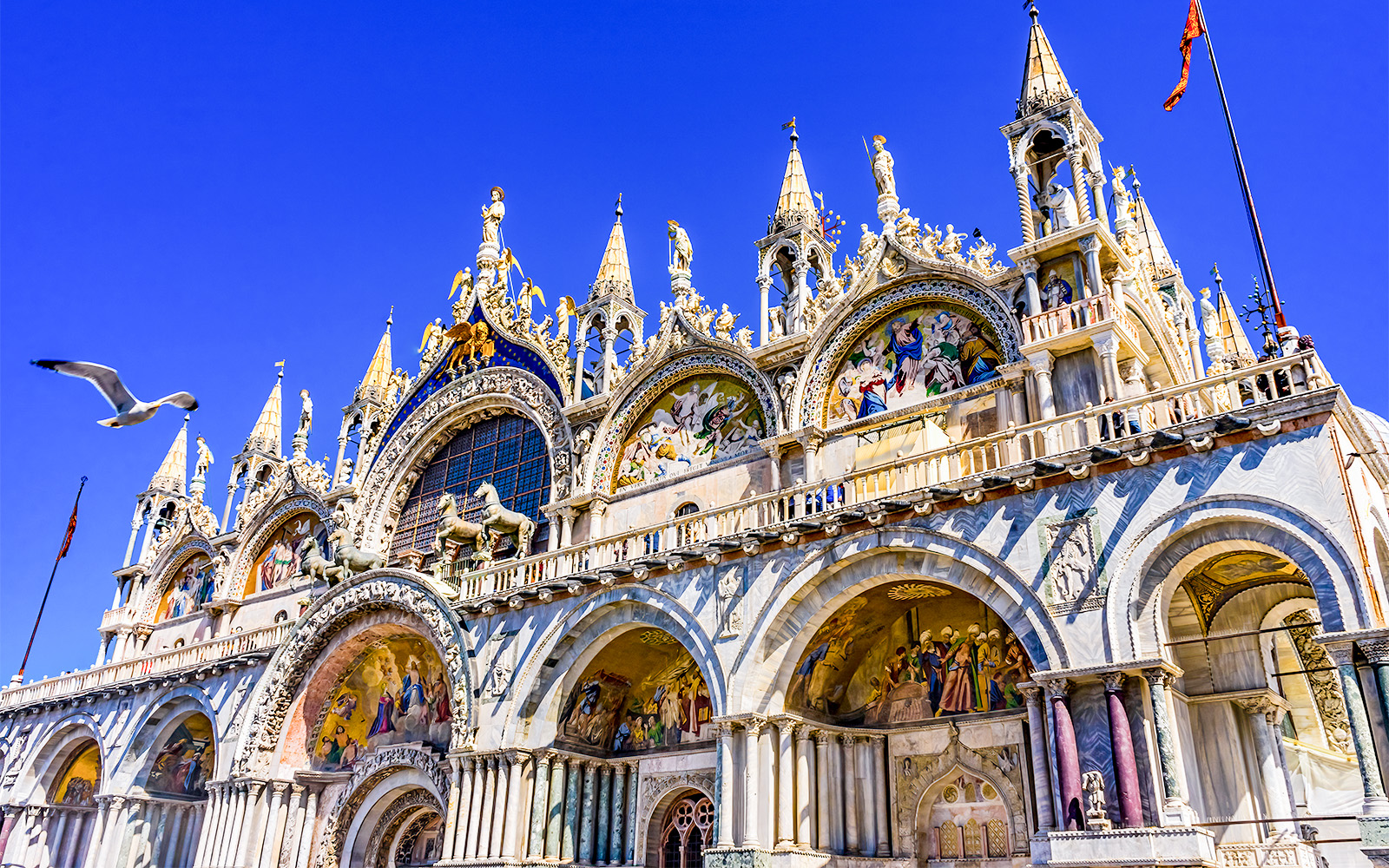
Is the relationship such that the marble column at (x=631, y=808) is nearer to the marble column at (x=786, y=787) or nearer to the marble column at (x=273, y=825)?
the marble column at (x=786, y=787)

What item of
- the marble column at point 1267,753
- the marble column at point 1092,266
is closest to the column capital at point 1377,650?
the marble column at point 1267,753

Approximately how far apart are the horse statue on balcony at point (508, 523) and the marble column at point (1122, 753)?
46.6 feet

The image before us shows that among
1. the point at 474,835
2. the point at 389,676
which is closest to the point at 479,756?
the point at 474,835

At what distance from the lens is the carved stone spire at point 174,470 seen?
123 ft

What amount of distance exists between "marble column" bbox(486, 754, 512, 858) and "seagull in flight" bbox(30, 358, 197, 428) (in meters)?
8.41

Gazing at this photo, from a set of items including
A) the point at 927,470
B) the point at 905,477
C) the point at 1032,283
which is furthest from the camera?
the point at 1032,283

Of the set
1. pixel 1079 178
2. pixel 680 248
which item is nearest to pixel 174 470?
pixel 680 248

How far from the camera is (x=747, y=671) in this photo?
57.1 ft

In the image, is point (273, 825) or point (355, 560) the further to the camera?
point (355, 560)

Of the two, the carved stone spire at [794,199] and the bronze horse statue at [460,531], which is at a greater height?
the carved stone spire at [794,199]

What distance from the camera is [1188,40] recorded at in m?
18.3

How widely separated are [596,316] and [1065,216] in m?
11.8

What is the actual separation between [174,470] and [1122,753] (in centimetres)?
3404

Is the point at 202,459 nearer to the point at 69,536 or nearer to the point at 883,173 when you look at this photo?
the point at 69,536
